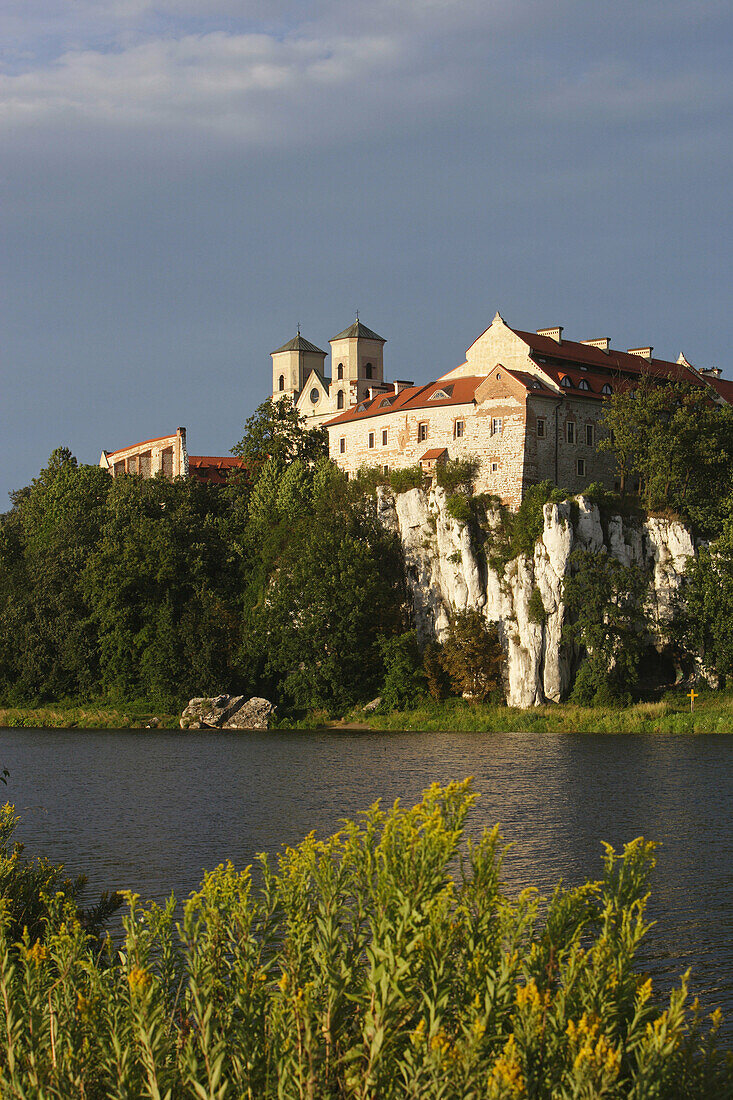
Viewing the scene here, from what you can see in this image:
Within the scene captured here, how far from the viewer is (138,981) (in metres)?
6.46

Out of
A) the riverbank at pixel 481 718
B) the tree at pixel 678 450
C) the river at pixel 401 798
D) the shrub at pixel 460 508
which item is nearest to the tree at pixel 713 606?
the riverbank at pixel 481 718

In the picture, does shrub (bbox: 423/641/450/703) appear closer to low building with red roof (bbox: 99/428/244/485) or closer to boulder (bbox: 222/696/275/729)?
boulder (bbox: 222/696/275/729)

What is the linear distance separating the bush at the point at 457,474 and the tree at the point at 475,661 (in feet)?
29.6

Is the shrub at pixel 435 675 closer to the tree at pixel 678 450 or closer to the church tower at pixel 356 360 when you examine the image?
the tree at pixel 678 450

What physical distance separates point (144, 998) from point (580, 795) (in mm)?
27109

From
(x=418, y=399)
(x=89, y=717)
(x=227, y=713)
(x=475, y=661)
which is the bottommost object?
(x=89, y=717)

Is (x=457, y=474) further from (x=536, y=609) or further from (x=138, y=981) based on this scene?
(x=138, y=981)

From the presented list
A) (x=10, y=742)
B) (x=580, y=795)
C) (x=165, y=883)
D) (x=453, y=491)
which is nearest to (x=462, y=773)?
(x=580, y=795)

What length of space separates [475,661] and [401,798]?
29.6 metres

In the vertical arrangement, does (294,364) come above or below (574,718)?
above

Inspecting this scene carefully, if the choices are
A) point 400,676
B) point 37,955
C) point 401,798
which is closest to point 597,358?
point 400,676

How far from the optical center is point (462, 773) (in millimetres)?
37062

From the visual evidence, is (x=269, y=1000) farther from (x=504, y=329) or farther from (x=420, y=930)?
(x=504, y=329)

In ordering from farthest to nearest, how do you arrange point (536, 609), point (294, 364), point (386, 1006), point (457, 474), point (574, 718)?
point (294, 364)
point (457, 474)
point (536, 609)
point (574, 718)
point (386, 1006)
